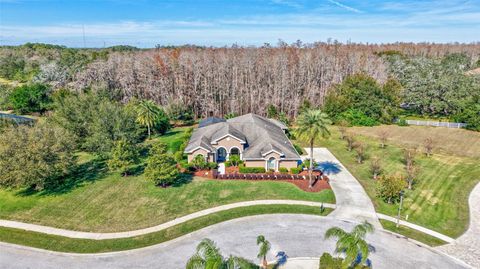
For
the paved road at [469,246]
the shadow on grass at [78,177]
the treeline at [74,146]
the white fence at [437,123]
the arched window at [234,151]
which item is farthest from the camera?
the white fence at [437,123]

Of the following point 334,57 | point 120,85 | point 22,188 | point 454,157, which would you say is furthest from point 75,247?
point 334,57

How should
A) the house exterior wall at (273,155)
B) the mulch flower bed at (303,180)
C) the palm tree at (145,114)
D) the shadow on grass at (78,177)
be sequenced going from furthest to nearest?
1. the palm tree at (145,114)
2. the house exterior wall at (273,155)
3. the mulch flower bed at (303,180)
4. the shadow on grass at (78,177)

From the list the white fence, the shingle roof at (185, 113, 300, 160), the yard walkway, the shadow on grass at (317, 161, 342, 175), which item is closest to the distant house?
the shingle roof at (185, 113, 300, 160)

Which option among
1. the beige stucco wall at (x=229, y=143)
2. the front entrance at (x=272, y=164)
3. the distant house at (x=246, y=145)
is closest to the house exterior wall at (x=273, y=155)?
the distant house at (x=246, y=145)

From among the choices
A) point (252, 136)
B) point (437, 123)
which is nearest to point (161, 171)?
point (252, 136)

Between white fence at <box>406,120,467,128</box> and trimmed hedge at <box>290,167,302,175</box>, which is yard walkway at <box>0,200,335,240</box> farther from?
white fence at <box>406,120,467,128</box>

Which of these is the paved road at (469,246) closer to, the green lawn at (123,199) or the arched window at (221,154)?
the green lawn at (123,199)
